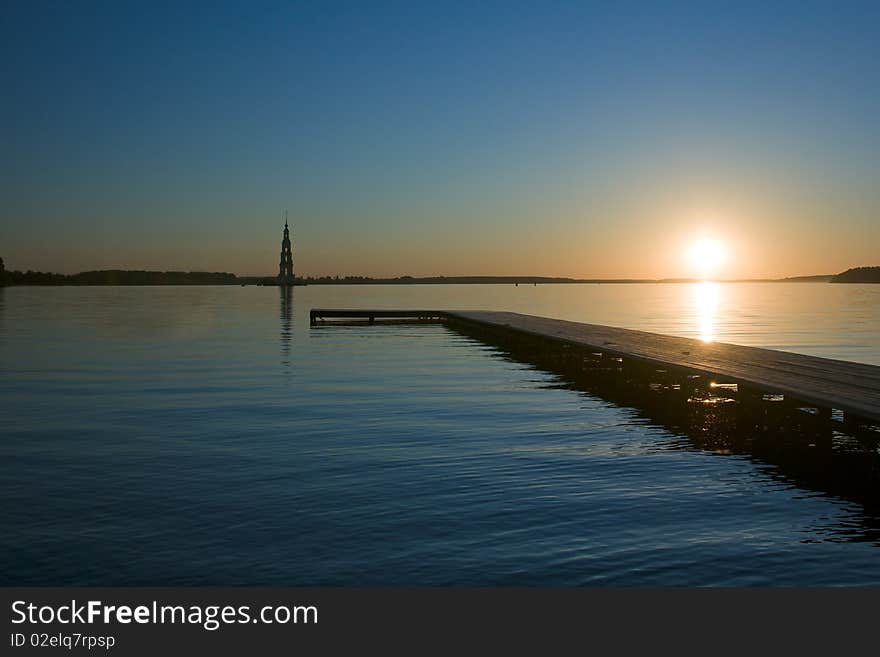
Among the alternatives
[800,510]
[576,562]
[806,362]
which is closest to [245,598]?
[576,562]

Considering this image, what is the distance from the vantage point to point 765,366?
18516mm

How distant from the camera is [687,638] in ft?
21.8

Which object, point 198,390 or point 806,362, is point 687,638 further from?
point 198,390

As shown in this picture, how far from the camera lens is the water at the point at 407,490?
27.9ft

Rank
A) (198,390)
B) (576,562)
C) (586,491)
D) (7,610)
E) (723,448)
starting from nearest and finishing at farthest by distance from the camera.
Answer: (7,610), (576,562), (586,491), (723,448), (198,390)

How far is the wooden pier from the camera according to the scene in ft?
45.4

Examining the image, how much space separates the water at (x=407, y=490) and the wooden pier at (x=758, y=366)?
97 cm

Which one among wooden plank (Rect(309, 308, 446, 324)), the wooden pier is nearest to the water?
the wooden pier

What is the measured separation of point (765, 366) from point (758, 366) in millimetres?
135

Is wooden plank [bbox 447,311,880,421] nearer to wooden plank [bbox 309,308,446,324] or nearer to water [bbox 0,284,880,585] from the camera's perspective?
water [bbox 0,284,880,585]

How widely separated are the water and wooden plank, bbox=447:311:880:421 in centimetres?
Answer: 99

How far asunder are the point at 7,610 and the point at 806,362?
16.3m

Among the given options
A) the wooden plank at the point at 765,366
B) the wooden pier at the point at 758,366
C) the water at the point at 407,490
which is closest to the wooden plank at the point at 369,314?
the wooden pier at the point at 758,366

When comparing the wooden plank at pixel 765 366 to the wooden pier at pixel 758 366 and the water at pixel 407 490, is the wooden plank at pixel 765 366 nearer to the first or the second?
the wooden pier at pixel 758 366
